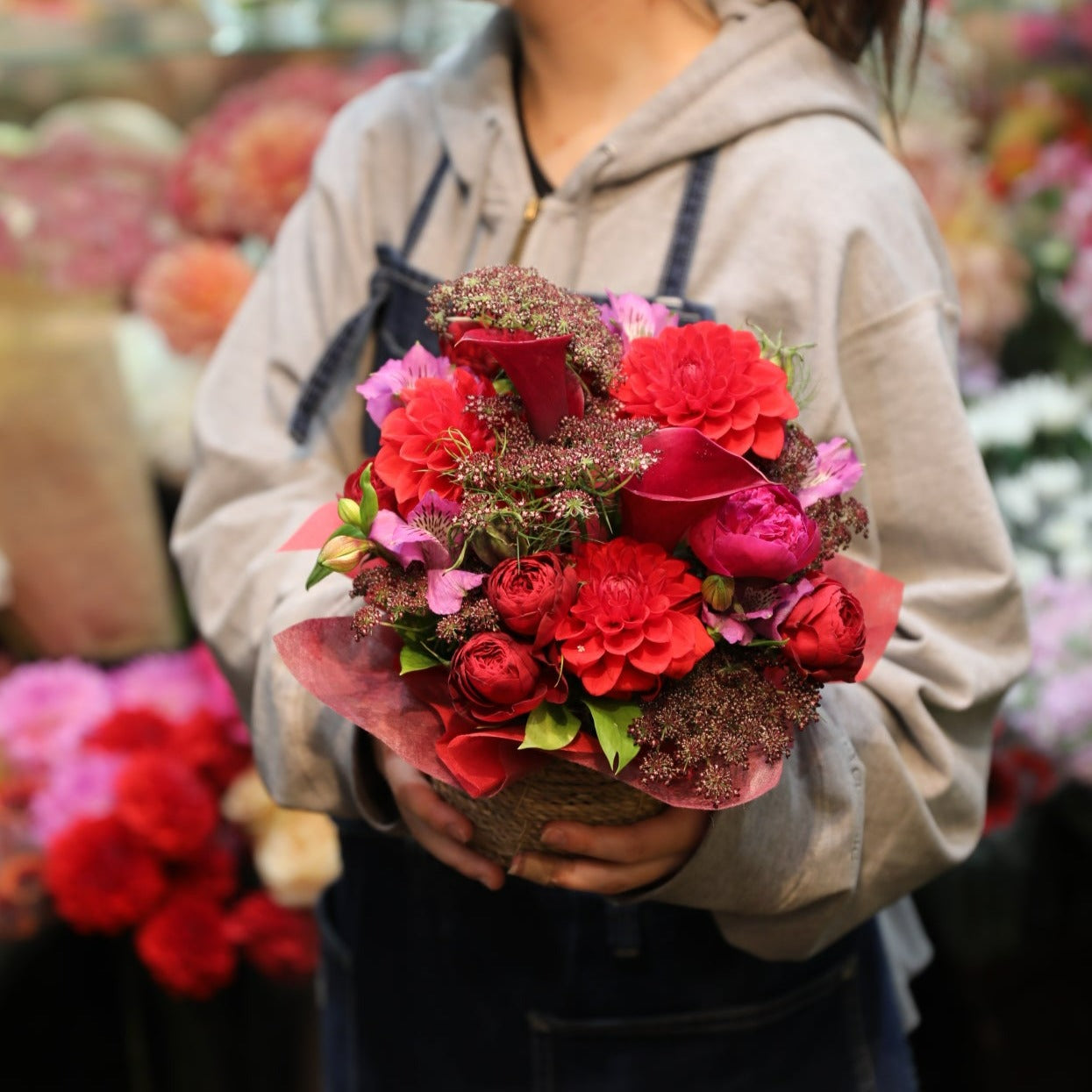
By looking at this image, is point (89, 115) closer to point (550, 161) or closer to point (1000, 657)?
point (550, 161)

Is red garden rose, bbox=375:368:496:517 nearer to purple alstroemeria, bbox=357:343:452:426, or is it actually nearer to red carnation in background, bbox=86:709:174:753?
purple alstroemeria, bbox=357:343:452:426

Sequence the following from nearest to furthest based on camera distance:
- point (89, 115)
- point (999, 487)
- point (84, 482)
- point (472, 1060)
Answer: point (472, 1060) → point (84, 482) → point (999, 487) → point (89, 115)

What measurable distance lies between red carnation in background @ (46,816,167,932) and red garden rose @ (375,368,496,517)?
0.89 meters

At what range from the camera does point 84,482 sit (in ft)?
5.32

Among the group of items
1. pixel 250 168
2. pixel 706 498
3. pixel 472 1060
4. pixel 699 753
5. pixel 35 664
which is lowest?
pixel 35 664

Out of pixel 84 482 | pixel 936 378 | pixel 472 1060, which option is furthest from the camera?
pixel 84 482

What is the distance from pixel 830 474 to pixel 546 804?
0.83 feet

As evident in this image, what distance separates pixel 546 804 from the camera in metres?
0.77

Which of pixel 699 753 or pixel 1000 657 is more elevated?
pixel 699 753

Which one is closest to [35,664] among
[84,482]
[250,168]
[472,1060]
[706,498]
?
[84,482]

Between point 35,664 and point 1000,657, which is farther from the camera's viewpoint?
point 35,664

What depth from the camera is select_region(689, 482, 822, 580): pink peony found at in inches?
26.0

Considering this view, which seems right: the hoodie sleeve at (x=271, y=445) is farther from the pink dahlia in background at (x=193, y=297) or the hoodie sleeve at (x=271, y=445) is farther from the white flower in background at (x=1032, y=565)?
the white flower in background at (x=1032, y=565)

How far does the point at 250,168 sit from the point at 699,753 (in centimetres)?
138
